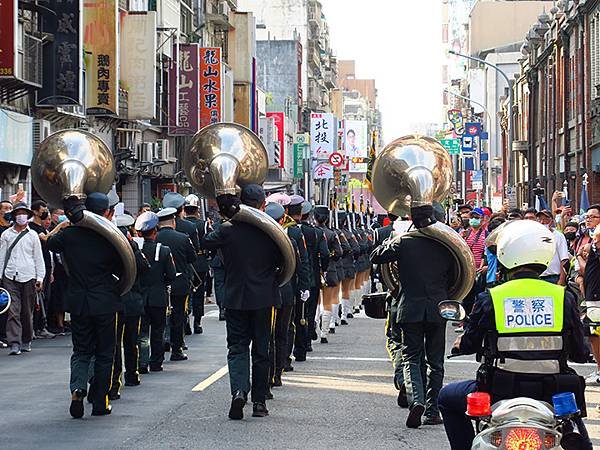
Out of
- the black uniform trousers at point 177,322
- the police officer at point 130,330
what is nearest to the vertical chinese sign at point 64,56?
the black uniform trousers at point 177,322

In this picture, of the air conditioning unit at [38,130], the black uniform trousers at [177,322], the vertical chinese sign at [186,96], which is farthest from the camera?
the vertical chinese sign at [186,96]

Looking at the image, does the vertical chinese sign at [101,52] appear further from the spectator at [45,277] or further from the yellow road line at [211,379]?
the yellow road line at [211,379]

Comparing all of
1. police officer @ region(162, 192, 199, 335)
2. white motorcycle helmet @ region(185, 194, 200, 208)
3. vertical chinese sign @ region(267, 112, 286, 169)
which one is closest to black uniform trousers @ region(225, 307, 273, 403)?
police officer @ region(162, 192, 199, 335)

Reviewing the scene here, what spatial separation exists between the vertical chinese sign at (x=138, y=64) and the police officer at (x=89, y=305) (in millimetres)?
27611

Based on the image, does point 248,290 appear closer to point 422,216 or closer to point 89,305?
point 89,305

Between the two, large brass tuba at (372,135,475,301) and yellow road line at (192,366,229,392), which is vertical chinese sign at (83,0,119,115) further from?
large brass tuba at (372,135,475,301)

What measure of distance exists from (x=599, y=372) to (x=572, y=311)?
267 inches

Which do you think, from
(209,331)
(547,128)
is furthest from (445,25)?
(209,331)

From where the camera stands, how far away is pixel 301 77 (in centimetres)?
10625

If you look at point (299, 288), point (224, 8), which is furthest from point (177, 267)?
point (224, 8)

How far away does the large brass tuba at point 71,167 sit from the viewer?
11680mm

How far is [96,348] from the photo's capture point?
11.0 m

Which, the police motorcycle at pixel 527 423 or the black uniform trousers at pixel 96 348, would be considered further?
the black uniform trousers at pixel 96 348

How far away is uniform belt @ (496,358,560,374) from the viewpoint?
6.49 m
